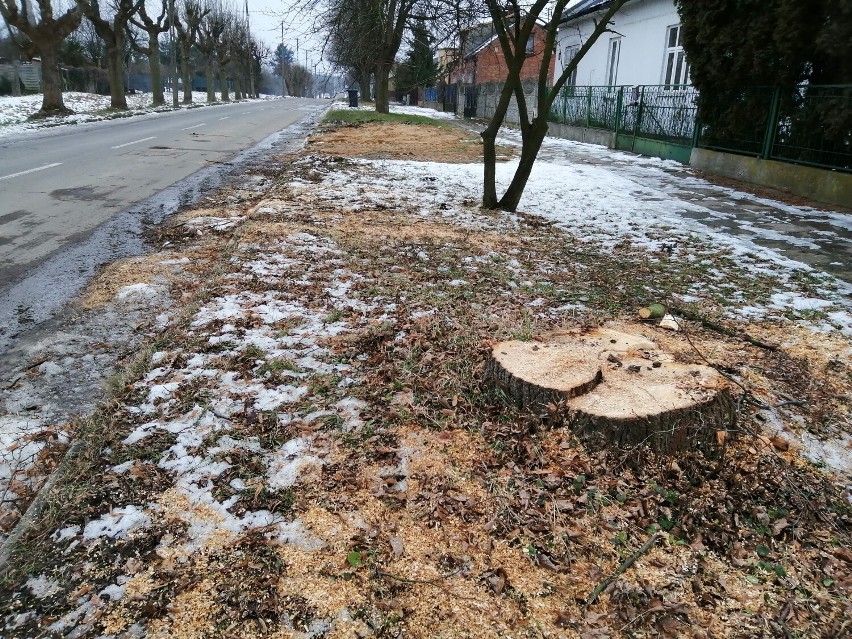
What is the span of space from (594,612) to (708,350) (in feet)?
7.73

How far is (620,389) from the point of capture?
9.41 ft

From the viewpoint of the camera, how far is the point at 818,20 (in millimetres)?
9062

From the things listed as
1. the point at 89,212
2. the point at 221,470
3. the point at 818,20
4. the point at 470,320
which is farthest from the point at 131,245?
the point at 818,20

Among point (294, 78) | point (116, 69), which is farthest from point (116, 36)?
point (294, 78)

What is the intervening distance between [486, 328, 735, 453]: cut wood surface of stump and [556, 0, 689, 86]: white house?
1428cm

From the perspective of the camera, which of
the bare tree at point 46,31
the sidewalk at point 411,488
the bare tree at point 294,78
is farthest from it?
the bare tree at point 294,78

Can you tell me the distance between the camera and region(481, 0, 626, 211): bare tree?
23.1 ft

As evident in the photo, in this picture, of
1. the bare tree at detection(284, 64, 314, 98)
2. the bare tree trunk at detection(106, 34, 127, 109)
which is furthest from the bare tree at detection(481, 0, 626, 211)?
the bare tree at detection(284, 64, 314, 98)

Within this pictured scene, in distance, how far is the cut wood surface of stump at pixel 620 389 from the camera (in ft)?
8.84

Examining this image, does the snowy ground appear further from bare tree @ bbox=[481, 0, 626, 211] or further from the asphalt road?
bare tree @ bbox=[481, 0, 626, 211]

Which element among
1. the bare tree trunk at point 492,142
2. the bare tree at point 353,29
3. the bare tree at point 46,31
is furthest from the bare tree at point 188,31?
the bare tree trunk at point 492,142

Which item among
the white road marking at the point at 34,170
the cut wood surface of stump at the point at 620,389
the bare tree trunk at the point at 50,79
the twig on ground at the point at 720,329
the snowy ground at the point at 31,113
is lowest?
the twig on ground at the point at 720,329

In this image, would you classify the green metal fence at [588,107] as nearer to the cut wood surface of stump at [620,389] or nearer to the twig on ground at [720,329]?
the twig on ground at [720,329]

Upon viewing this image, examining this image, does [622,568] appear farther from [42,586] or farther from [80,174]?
[80,174]
